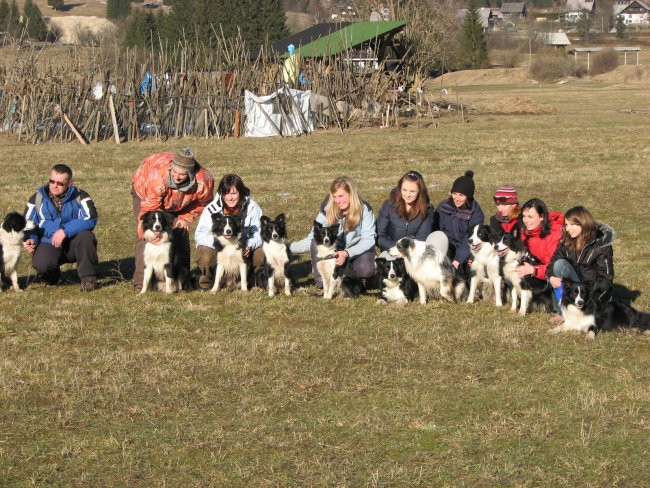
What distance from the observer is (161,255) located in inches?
344

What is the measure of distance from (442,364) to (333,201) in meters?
2.64

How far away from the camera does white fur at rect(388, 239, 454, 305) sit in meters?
8.22

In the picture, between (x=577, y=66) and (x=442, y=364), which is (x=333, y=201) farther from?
(x=577, y=66)

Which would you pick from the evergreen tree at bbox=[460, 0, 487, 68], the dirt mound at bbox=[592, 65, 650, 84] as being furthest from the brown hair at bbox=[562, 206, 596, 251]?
the evergreen tree at bbox=[460, 0, 487, 68]

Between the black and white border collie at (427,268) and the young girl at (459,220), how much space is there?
1.15ft

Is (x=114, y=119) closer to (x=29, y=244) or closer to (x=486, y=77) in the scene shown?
(x=29, y=244)

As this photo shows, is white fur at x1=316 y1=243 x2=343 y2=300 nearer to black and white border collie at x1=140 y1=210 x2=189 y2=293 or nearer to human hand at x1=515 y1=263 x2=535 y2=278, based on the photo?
black and white border collie at x1=140 y1=210 x2=189 y2=293

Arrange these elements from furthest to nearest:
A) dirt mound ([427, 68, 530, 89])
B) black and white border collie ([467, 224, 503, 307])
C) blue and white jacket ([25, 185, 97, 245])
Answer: dirt mound ([427, 68, 530, 89]) → blue and white jacket ([25, 185, 97, 245]) → black and white border collie ([467, 224, 503, 307])

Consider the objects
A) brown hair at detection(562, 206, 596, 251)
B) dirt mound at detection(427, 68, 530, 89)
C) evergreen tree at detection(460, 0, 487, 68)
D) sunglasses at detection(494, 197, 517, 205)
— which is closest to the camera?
brown hair at detection(562, 206, 596, 251)

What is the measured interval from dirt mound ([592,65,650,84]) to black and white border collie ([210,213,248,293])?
2104 inches

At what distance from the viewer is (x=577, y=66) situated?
68.7 metres

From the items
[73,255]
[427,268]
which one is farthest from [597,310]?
[73,255]

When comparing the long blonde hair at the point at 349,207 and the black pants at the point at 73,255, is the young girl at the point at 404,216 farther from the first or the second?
the black pants at the point at 73,255

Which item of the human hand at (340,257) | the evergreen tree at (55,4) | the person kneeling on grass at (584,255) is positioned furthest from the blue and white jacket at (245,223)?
the evergreen tree at (55,4)
